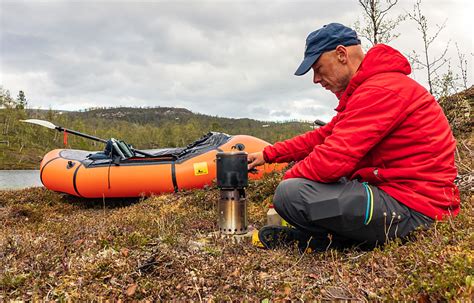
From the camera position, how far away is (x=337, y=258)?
10.1 feet

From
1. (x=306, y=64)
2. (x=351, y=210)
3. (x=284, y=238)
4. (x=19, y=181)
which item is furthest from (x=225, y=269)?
(x=19, y=181)

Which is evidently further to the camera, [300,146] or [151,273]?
[300,146]

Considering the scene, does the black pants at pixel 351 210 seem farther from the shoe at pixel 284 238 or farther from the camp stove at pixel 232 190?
the camp stove at pixel 232 190

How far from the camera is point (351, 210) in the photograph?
2.85 meters

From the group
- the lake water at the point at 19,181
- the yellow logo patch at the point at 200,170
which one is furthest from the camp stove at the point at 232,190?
the lake water at the point at 19,181

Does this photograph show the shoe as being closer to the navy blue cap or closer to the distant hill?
the navy blue cap

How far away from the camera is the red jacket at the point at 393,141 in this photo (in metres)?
2.72

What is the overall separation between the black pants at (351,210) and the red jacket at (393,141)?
0.07 meters

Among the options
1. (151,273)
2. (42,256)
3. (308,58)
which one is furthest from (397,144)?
(42,256)

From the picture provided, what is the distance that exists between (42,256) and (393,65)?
2.96 metres

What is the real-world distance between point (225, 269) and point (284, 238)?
34.3 inches

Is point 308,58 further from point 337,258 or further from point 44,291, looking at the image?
point 44,291

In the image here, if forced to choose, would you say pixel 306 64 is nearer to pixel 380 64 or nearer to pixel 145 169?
pixel 380 64

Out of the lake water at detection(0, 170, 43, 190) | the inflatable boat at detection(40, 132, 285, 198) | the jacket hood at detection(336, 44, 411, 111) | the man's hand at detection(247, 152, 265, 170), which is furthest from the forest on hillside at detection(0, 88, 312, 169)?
the jacket hood at detection(336, 44, 411, 111)
